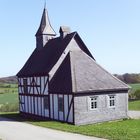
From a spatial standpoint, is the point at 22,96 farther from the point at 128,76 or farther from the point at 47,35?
the point at 128,76

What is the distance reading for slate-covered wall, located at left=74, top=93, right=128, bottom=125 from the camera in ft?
99.0

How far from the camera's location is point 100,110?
104 feet

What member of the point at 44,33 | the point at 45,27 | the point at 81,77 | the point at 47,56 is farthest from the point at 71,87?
the point at 45,27

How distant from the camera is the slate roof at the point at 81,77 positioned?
3098 centimetres

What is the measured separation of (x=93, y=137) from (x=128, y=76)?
77.1 metres

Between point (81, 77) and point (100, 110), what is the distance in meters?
3.56

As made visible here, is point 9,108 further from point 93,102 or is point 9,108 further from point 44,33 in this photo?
point 93,102

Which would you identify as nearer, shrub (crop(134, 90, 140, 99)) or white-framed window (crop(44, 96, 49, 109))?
white-framed window (crop(44, 96, 49, 109))

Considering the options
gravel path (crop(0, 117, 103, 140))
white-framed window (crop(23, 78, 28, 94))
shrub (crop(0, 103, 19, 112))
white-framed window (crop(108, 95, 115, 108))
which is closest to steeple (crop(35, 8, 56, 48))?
white-framed window (crop(23, 78, 28, 94))

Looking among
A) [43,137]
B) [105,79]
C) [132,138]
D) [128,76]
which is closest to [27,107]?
[105,79]

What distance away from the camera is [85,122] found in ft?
100

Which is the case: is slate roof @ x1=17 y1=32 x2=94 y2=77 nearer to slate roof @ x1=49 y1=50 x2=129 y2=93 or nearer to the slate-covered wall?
slate roof @ x1=49 y1=50 x2=129 y2=93

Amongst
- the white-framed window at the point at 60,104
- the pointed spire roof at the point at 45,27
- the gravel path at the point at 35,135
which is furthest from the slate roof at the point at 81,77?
the pointed spire roof at the point at 45,27

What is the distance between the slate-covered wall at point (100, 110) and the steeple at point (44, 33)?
12.6m
